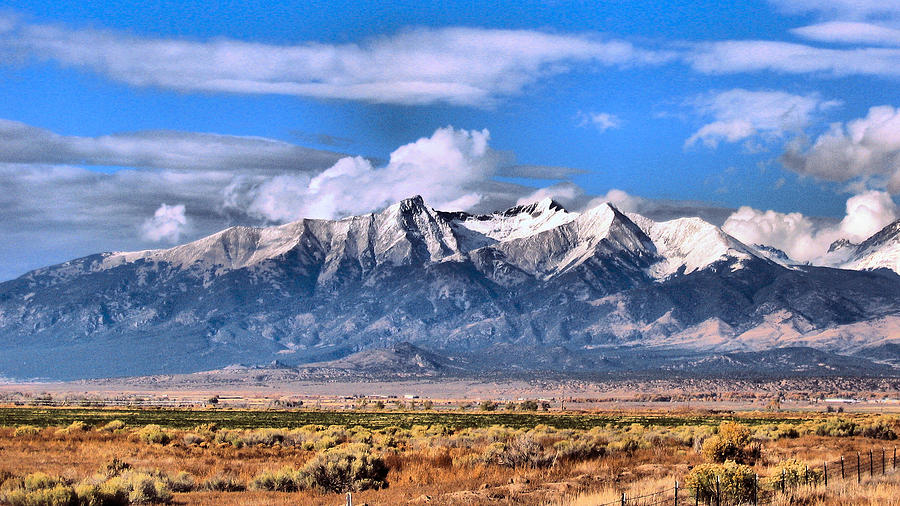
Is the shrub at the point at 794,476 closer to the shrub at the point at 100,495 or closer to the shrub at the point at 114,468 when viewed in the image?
the shrub at the point at 100,495

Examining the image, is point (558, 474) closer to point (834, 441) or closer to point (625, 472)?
point (625, 472)

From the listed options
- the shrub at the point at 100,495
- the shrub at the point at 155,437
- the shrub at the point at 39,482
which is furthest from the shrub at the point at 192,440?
the shrub at the point at 100,495

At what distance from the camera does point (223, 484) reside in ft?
118

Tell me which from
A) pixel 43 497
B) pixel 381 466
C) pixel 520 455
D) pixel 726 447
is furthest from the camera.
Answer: pixel 726 447

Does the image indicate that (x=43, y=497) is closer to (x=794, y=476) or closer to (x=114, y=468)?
(x=114, y=468)

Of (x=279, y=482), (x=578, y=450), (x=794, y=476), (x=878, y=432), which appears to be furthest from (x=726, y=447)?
(x=878, y=432)

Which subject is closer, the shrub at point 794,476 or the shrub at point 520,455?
the shrub at point 794,476

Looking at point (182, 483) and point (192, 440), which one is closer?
point (182, 483)

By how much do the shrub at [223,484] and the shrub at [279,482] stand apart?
0.55 metres

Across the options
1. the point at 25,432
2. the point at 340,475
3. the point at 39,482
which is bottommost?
the point at 340,475

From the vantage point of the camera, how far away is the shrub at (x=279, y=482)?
35562 millimetres

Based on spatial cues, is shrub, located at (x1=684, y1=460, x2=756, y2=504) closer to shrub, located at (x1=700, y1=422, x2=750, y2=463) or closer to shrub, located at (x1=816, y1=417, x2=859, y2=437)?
shrub, located at (x1=700, y1=422, x2=750, y2=463)

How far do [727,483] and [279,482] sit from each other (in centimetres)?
1475

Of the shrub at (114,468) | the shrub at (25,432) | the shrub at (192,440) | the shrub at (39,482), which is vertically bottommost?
the shrub at (192,440)
